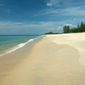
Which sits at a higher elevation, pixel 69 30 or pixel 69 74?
pixel 69 30

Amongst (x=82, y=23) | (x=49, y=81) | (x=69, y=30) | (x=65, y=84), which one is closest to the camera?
(x=65, y=84)

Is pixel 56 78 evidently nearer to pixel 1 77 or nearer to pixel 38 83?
pixel 38 83

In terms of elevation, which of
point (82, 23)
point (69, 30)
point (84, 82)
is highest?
point (82, 23)

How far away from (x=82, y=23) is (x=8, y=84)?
3651 inches

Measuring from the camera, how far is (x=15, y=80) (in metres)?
2.72

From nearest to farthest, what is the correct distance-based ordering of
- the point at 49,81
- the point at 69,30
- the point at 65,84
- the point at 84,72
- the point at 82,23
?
1. the point at 65,84
2. the point at 49,81
3. the point at 84,72
4. the point at 82,23
5. the point at 69,30

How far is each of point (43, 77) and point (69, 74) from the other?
1.03 meters

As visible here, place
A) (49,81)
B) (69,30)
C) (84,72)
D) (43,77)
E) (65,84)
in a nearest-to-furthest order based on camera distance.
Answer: (65,84) → (49,81) → (43,77) → (84,72) → (69,30)

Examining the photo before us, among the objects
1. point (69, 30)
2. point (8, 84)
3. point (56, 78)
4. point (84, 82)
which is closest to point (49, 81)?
point (56, 78)

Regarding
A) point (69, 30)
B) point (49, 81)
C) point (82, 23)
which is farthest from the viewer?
point (69, 30)

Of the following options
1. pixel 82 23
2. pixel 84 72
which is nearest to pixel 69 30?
pixel 82 23

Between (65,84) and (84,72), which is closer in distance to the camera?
(65,84)

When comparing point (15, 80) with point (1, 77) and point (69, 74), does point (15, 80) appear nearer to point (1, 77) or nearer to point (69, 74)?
point (1, 77)

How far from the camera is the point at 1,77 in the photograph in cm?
295
